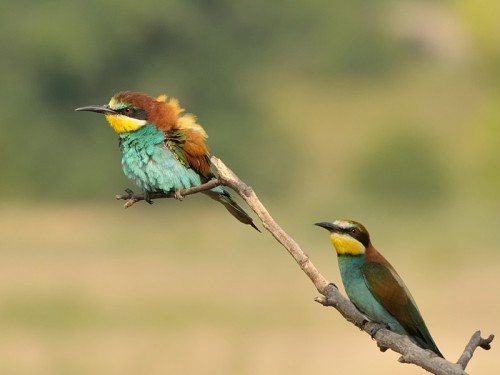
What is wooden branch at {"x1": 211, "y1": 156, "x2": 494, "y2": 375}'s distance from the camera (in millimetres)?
1793

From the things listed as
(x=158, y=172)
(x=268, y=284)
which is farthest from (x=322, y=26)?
(x=158, y=172)

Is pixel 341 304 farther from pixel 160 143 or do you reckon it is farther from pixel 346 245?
pixel 160 143

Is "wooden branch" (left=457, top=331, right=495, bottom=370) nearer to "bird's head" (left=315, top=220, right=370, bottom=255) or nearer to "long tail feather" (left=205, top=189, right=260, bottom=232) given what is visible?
"bird's head" (left=315, top=220, right=370, bottom=255)

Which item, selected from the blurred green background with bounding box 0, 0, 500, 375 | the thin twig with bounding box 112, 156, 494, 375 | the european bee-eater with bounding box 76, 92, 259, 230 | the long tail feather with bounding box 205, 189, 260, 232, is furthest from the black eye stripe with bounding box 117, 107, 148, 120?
the blurred green background with bounding box 0, 0, 500, 375

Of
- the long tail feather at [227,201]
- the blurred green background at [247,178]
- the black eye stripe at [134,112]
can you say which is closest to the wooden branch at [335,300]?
the long tail feather at [227,201]

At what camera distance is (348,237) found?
2.46m

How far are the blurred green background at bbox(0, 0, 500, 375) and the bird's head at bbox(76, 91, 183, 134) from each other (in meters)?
5.90

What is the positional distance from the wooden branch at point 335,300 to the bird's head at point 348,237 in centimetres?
45

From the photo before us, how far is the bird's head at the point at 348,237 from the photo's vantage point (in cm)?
242

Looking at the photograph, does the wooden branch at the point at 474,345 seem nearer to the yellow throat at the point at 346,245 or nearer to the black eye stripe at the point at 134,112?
the yellow throat at the point at 346,245

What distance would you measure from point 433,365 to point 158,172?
1.15 meters

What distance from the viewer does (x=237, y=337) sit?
10109 mm

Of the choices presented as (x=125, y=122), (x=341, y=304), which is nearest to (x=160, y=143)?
(x=125, y=122)

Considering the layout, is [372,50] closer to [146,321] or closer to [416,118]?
[416,118]
